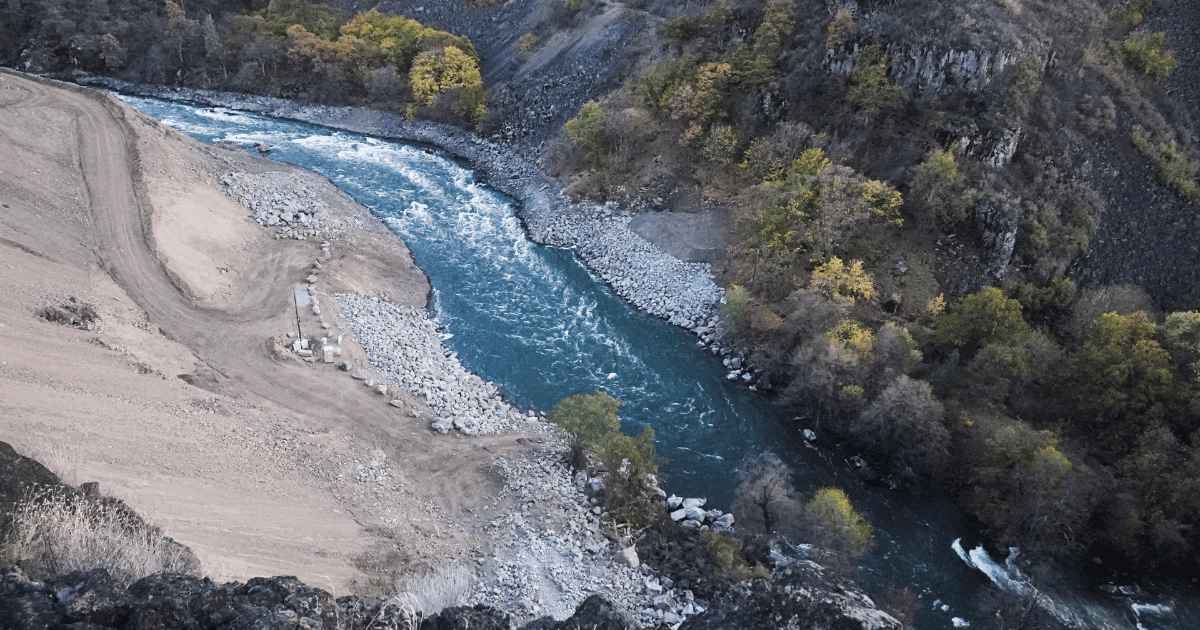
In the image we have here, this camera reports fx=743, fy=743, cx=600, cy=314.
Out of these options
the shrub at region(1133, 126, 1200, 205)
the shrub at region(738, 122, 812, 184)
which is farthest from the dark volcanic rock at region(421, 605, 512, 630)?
the shrub at region(1133, 126, 1200, 205)

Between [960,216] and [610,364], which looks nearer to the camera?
[610,364]

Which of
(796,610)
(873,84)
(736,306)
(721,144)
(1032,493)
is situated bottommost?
(1032,493)

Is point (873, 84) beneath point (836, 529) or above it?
above

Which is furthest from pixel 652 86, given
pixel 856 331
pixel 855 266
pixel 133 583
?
pixel 133 583

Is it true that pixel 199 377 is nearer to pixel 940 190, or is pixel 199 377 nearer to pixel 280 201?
pixel 280 201

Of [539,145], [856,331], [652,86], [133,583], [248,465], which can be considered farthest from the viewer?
[539,145]

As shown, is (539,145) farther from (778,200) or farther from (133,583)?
(133,583)

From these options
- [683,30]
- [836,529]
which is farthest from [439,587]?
[683,30]

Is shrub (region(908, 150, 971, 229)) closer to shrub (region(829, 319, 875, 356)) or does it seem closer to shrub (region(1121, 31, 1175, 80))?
shrub (region(829, 319, 875, 356))
